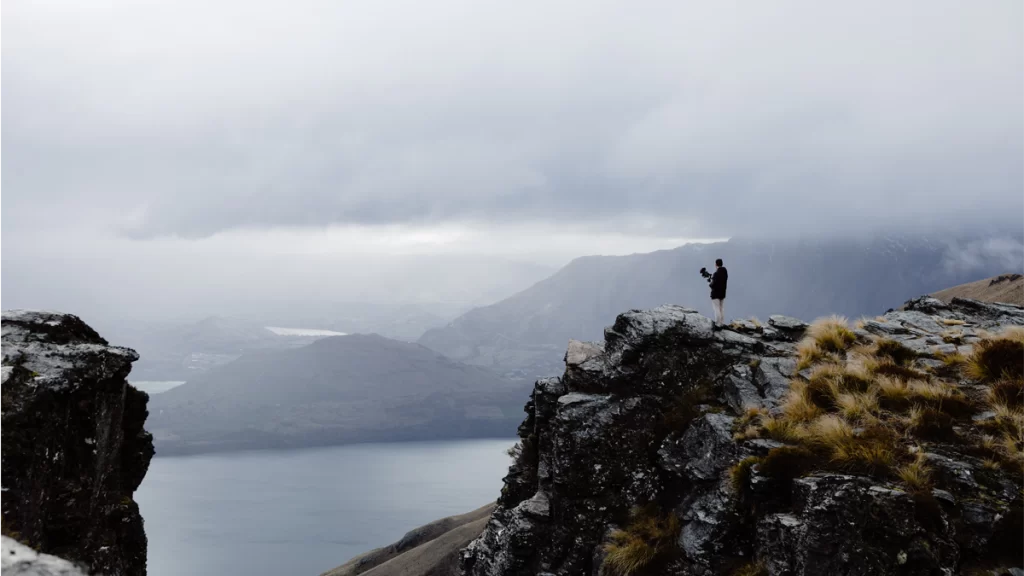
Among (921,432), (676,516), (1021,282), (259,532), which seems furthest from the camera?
(259,532)

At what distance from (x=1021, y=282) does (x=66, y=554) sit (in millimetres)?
190120

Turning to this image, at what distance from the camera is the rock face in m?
12.6

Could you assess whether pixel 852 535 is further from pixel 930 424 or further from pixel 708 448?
pixel 708 448

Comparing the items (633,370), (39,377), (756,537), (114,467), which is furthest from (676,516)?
(39,377)

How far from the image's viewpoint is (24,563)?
20.1ft

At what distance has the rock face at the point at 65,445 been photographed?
12.6m

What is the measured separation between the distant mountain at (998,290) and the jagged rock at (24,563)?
155 meters

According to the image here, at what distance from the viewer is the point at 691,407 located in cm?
2370

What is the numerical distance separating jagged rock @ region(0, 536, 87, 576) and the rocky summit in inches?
598

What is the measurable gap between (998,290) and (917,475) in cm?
17758

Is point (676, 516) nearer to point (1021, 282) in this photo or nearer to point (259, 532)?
point (1021, 282)

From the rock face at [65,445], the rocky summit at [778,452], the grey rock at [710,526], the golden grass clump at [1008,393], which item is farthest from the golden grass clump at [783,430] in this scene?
the rock face at [65,445]

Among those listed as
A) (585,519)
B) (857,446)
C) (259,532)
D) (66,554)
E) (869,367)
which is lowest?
(259,532)

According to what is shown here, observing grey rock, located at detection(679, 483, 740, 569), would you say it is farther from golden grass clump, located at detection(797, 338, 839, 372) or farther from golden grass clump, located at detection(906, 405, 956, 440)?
golden grass clump, located at detection(797, 338, 839, 372)
